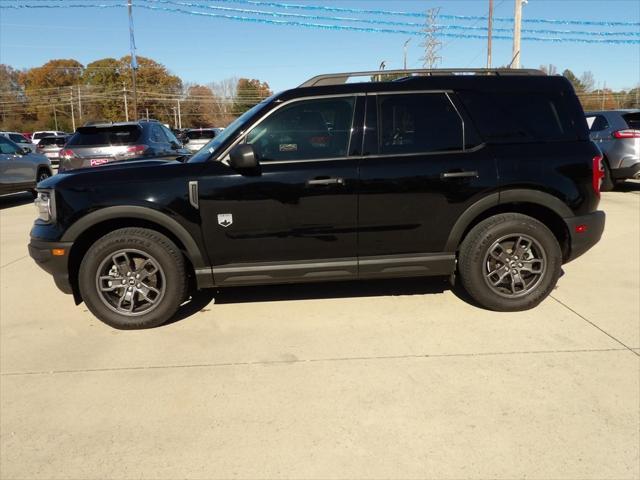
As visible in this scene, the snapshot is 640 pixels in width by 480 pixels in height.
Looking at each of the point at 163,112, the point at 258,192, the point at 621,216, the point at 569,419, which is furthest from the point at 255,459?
the point at 163,112

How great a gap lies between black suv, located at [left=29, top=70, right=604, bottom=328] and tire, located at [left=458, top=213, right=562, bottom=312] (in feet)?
0.04

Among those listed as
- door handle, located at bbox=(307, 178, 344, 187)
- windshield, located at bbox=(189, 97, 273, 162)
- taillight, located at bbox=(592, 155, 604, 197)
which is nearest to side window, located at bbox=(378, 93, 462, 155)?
door handle, located at bbox=(307, 178, 344, 187)

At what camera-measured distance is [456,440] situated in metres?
2.54

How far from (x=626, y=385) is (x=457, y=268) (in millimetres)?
1618

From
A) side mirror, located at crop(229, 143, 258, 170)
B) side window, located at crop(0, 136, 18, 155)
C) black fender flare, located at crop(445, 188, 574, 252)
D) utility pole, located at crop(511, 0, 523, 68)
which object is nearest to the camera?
side mirror, located at crop(229, 143, 258, 170)

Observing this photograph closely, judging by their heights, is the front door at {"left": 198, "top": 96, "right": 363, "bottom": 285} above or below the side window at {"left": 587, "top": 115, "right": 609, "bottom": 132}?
below

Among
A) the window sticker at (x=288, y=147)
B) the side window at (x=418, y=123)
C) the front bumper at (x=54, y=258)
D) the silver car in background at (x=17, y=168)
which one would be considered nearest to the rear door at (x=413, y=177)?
the side window at (x=418, y=123)

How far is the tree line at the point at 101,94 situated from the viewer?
277ft

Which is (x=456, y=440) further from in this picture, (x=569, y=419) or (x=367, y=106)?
(x=367, y=106)

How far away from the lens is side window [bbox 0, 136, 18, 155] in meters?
11.0

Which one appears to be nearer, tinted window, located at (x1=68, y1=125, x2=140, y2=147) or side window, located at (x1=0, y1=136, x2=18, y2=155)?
tinted window, located at (x1=68, y1=125, x2=140, y2=147)

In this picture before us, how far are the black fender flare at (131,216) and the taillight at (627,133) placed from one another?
981cm

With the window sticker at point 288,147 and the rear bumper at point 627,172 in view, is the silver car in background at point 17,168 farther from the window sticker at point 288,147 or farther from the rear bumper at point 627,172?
the rear bumper at point 627,172

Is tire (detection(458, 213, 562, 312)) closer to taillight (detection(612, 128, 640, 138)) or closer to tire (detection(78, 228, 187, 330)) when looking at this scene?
tire (detection(78, 228, 187, 330))
